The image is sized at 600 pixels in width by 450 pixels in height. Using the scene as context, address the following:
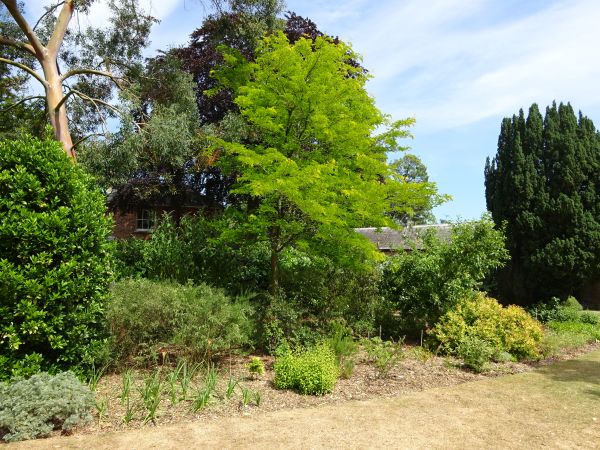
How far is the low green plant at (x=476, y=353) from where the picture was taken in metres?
8.09

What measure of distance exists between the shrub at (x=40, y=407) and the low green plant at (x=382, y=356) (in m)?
4.36

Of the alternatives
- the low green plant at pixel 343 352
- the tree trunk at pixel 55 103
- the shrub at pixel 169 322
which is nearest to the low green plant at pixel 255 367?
the shrub at pixel 169 322

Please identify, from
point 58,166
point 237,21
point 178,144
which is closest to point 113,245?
point 58,166

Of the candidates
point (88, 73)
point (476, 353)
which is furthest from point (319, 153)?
point (88, 73)

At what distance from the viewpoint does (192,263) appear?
31.4 ft

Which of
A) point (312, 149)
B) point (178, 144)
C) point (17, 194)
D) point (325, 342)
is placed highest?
point (178, 144)

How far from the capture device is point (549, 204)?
50.3ft

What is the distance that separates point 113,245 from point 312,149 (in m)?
4.49

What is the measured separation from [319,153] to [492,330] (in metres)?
4.98

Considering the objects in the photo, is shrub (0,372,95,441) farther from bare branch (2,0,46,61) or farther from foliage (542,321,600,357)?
foliage (542,321,600,357)

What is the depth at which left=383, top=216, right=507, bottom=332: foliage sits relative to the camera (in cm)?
1035

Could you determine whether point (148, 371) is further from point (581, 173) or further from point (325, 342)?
point (581, 173)

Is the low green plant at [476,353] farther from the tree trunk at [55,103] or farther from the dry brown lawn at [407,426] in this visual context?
the tree trunk at [55,103]

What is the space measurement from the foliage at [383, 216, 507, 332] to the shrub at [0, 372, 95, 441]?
6.94 meters
